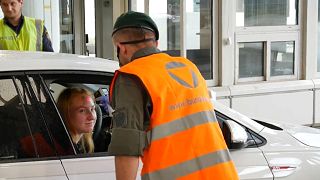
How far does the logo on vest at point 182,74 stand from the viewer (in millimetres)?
2408

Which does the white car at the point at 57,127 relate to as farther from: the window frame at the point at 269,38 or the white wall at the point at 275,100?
the window frame at the point at 269,38

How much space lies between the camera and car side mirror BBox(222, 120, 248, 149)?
3.21 metres

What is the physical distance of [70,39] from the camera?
907 centimetres

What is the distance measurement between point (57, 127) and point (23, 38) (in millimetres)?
2210

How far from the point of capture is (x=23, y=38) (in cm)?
503

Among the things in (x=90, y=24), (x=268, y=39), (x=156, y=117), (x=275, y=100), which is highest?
(x=90, y=24)

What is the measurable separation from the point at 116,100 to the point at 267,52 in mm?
6672

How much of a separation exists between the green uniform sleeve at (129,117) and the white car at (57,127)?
714mm

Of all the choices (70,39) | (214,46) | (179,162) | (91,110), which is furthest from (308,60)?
(179,162)

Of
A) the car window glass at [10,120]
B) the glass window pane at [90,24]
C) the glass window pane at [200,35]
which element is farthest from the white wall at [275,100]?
the car window glass at [10,120]

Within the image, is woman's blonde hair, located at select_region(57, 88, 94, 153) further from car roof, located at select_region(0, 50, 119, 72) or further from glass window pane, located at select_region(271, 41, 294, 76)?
glass window pane, located at select_region(271, 41, 294, 76)

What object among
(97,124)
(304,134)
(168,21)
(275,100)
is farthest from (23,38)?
(275,100)

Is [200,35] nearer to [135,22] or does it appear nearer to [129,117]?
[135,22]

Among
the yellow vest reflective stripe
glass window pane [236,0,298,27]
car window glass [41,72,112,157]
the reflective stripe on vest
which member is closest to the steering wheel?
car window glass [41,72,112,157]
